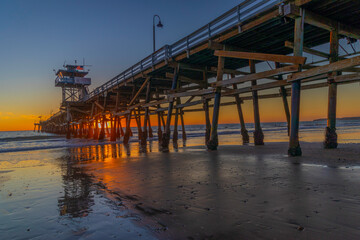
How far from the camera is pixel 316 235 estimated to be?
238cm

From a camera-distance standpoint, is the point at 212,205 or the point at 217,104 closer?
the point at 212,205

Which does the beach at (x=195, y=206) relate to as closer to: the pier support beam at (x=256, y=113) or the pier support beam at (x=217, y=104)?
the pier support beam at (x=217, y=104)

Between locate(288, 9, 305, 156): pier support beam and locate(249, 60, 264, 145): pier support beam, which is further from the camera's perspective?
locate(249, 60, 264, 145): pier support beam

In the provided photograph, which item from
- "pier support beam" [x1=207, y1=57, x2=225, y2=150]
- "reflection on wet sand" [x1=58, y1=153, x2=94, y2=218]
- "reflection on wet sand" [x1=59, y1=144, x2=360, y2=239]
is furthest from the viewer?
"pier support beam" [x1=207, y1=57, x2=225, y2=150]

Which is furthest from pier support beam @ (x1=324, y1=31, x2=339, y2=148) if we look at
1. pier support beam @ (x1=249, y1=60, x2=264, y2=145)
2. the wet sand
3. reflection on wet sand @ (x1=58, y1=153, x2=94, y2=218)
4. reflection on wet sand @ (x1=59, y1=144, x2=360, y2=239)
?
reflection on wet sand @ (x1=58, y1=153, x2=94, y2=218)

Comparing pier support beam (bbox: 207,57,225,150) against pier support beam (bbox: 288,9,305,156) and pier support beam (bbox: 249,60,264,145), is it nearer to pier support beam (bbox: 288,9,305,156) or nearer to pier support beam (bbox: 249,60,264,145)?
pier support beam (bbox: 249,60,264,145)

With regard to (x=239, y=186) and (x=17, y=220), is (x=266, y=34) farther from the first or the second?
(x=17, y=220)

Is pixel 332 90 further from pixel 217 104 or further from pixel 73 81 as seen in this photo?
pixel 73 81

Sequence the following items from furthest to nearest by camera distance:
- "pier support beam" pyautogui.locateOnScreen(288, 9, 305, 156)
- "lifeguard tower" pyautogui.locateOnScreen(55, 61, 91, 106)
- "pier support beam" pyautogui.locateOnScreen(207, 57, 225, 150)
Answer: "lifeguard tower" pyautogui.locateOnScreen(55, 61, 91, 106) < "pier support beam" pyautogui.locateOnScreen(207, 57, 225, 150) < "pier support beam" pyautogui.locateOnScreen(288, 9, 305, 156)

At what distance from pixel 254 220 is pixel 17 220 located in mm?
3442

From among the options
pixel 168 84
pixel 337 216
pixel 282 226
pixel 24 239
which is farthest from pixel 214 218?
pixel 168 84

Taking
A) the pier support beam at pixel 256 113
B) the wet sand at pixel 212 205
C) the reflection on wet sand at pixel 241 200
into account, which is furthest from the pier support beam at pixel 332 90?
the reflection on wet sand at pixel 241 200

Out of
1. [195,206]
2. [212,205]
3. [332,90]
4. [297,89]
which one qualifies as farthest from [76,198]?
[332,90]

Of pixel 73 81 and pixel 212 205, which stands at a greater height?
pixel 73 81
